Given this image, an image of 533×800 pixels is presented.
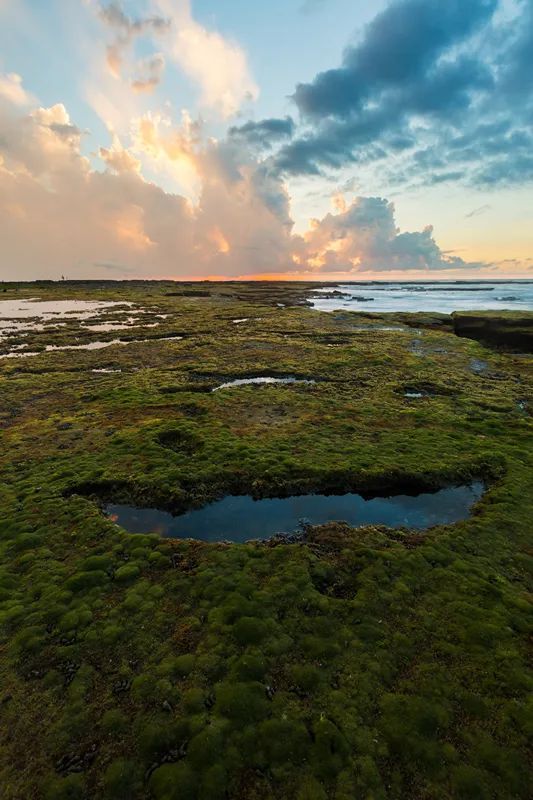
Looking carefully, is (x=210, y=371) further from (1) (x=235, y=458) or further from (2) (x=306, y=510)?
(2) (x=306, y=510)

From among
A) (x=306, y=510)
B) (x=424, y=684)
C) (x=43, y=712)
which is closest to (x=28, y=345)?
(x=306, y=510)

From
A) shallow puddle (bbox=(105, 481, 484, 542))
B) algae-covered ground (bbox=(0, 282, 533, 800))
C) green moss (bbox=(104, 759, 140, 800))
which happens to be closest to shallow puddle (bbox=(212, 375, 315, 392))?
algae-covered ground (bbox=(0, 282, 533, 800))

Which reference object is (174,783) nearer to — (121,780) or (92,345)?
(121,780)

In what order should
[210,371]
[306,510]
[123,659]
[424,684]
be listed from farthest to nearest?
[210,371] < [306,510] < [123,659] < [424,684]

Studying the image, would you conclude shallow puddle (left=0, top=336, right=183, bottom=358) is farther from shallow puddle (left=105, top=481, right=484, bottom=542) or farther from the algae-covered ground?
shallow puddle (left=105, top=481, right=484, bottom=542)

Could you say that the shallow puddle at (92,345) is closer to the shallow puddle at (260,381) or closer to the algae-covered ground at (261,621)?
the shallow puddle at (260,381)

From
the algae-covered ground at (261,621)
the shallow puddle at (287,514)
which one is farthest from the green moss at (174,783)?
the shallow puddle at (287,514)
